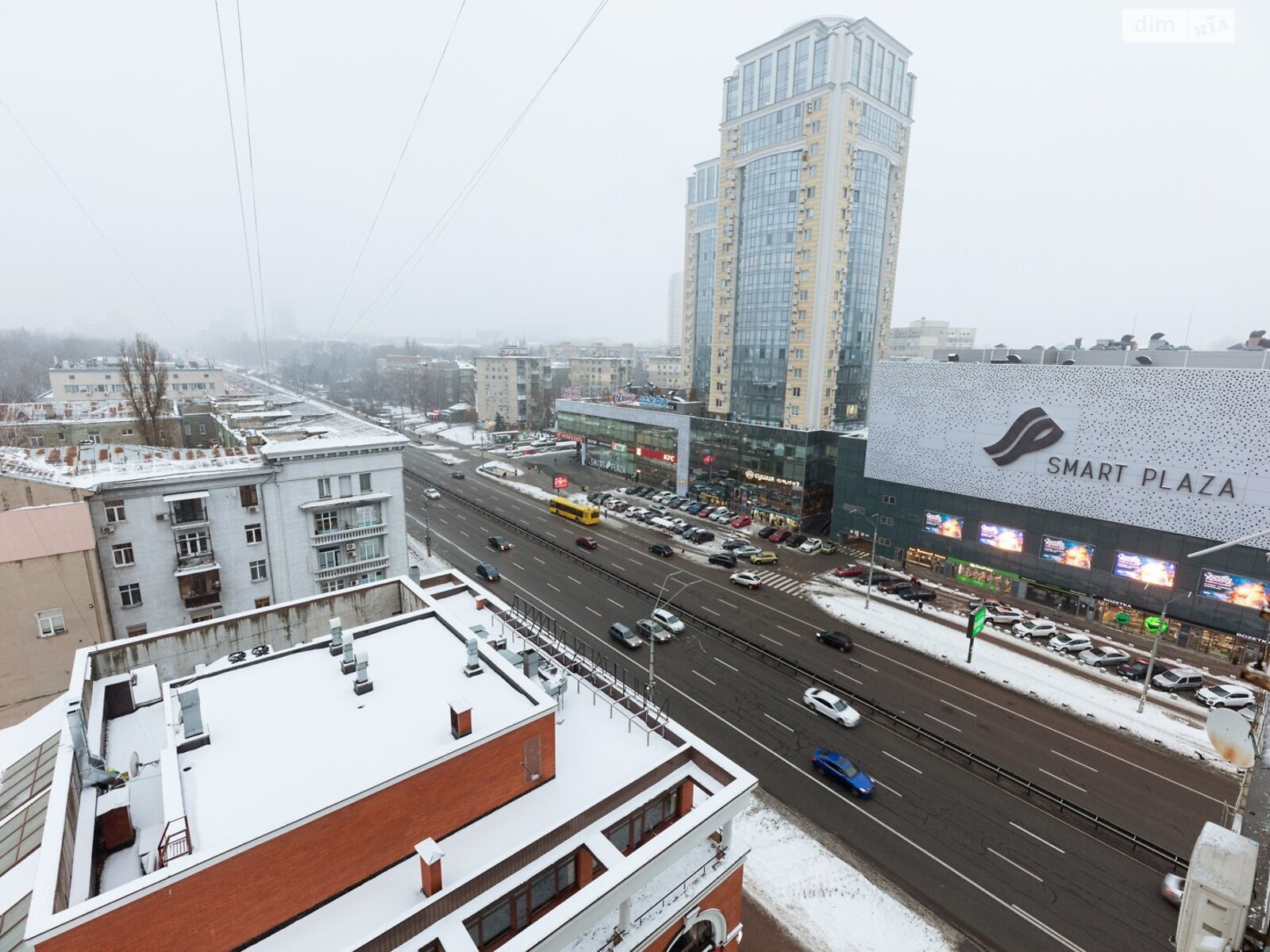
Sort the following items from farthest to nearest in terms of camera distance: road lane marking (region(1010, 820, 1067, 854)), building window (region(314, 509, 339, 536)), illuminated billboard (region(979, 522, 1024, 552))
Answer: illuminated billboard (region(979, 522, 1024, 552))
building window (region(314, 509, 339, 536))
road lane marking (region(1010, 820, 1067, 854))

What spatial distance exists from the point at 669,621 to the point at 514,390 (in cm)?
9862

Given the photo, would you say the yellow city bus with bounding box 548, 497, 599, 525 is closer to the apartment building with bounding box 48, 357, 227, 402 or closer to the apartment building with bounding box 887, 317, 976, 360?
the apartment building with bounding box 48, 357, 227, 402

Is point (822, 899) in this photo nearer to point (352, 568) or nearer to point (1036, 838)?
point (1036, 838)

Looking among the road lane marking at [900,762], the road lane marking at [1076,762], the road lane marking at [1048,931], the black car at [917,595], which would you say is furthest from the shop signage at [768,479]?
the road lane marking at [1048,931]

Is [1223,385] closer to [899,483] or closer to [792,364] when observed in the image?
[899,483]

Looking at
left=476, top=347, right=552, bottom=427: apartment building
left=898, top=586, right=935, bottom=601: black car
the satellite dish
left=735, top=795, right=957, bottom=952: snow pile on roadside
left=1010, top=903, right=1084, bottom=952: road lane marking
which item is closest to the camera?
the satellite dish

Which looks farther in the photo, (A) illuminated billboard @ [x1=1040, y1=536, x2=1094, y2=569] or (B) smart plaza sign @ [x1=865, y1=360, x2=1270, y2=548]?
(A) illuminated billboard @ [x1=1040, y1=536, x2=1094, y2=569]

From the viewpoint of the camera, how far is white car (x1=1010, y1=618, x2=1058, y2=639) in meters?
40.6

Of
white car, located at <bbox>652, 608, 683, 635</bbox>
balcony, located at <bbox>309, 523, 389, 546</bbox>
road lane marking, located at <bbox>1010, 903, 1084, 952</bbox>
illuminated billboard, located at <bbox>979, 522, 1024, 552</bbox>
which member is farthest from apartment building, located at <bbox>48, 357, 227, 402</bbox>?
road lane marking, located at <bbox>1010, 903, 1084, 952</bbox>

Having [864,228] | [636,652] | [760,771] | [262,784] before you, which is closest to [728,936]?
[760,771]

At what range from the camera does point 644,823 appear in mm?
15797

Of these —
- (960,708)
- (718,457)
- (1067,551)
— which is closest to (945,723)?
(960,708)

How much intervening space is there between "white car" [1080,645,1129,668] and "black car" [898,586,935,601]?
1020 centimetres

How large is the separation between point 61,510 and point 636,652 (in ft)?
104
